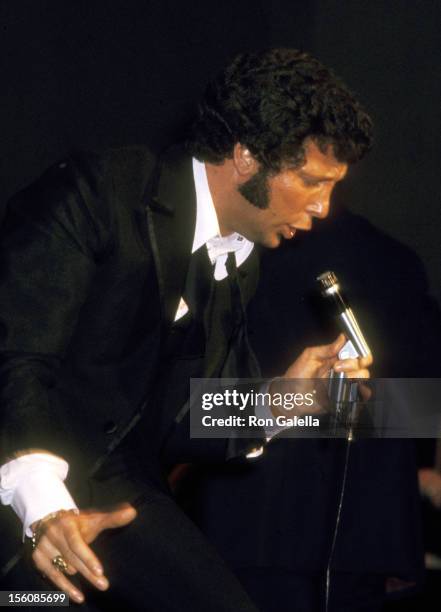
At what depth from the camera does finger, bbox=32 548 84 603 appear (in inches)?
67.6

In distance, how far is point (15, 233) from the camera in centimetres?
192

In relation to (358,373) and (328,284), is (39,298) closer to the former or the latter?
(328,284)

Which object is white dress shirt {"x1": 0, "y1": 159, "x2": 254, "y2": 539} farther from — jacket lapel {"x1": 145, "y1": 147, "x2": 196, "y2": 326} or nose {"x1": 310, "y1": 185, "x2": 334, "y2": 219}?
nose {"x1": 310, "y1": 185, "x2": 334, "y2": 219}

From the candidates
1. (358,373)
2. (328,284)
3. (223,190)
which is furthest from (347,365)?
(223,190)

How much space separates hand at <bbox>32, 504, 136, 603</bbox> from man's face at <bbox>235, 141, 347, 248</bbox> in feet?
2.62

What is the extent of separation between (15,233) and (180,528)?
2.23ft

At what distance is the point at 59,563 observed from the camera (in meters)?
1.74

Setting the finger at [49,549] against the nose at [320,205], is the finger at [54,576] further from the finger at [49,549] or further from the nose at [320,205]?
the nose at [320,205]

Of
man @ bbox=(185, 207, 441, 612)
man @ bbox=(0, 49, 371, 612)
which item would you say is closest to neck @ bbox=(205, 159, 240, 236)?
man @ bbox=(0, 49, 371, 612)

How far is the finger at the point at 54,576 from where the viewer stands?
67.6 inches

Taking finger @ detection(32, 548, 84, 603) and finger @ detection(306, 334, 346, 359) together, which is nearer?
finger @ detection(32, 548, 84, 603)

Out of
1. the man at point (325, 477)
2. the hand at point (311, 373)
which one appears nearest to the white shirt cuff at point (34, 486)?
the hand at point (311, 373)

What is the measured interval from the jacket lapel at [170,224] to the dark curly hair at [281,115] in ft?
0.49

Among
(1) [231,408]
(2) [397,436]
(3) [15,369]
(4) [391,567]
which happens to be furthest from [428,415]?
(3) [15,369]
